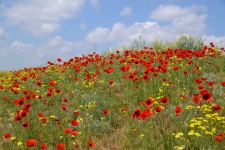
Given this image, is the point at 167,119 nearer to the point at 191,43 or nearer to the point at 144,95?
the point at 144,95

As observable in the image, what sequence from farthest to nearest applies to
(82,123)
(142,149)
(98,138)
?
(82,123) → (98,138) → (142,149)

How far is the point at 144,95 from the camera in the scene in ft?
26.0

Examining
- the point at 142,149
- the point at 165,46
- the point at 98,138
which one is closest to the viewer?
the point at 142,149

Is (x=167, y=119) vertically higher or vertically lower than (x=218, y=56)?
lower

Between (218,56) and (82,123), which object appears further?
(218,56)

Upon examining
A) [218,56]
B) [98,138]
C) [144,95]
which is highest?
[218,56]

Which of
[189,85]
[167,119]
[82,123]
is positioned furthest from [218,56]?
[82,123]

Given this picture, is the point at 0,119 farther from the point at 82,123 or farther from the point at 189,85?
the point at 189,85

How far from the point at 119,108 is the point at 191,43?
938 centimetres

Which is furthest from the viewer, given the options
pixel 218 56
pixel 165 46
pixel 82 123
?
pixel 165 46

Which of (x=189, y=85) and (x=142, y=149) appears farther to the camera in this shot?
(x=189, y=85)

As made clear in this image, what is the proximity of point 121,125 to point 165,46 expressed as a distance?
1209cm

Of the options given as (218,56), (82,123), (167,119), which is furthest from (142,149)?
(218,56)

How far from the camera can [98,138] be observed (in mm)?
6426
